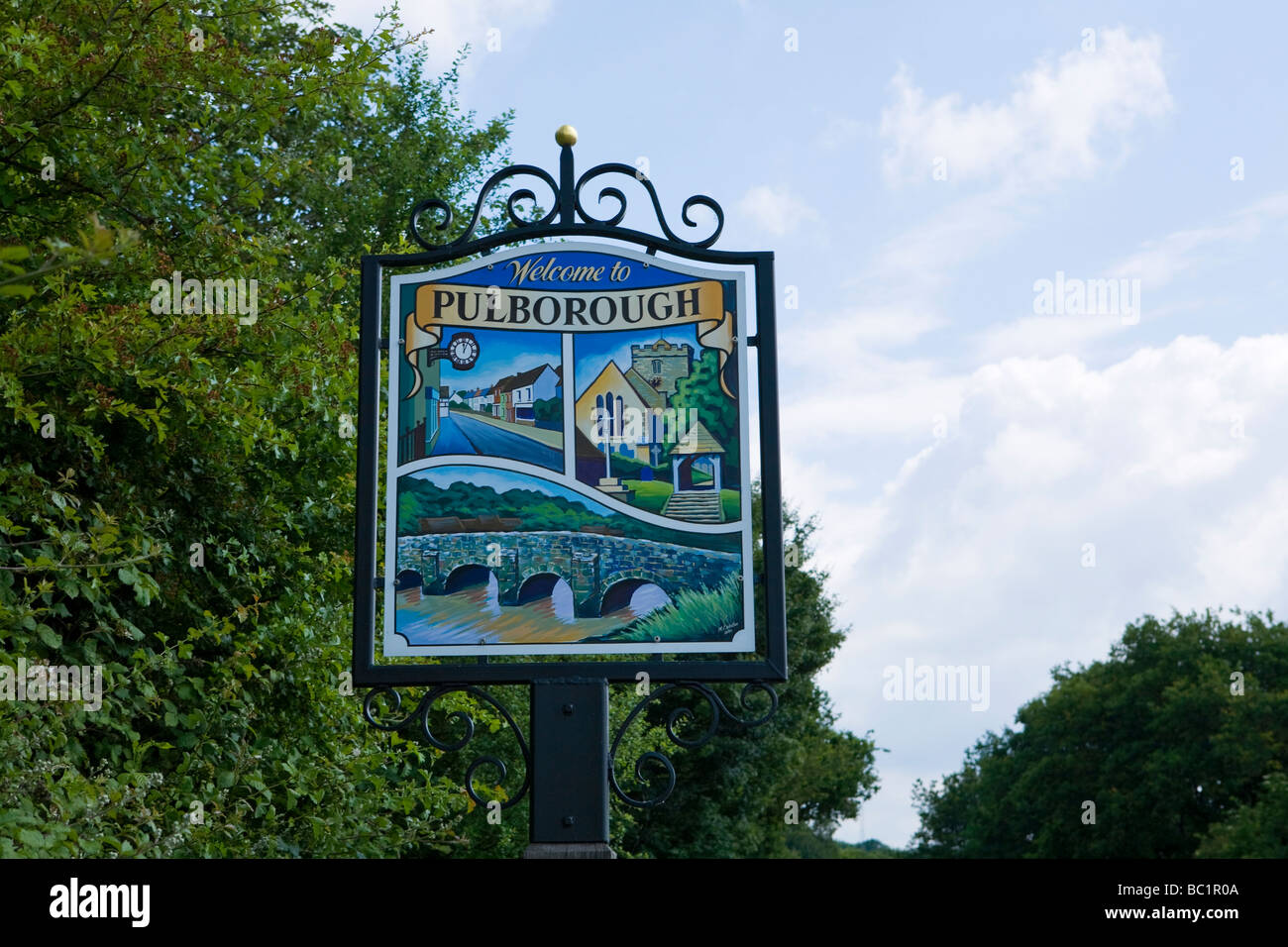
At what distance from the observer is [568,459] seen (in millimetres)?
5234

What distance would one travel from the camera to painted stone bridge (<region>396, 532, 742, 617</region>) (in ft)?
16.8

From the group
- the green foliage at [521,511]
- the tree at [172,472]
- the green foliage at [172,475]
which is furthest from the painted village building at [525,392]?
the tree at [172,472]

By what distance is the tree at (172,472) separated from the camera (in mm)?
6641

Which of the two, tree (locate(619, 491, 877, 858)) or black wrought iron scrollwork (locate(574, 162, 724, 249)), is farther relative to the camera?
tree (locate(619, 491, 877, 858))

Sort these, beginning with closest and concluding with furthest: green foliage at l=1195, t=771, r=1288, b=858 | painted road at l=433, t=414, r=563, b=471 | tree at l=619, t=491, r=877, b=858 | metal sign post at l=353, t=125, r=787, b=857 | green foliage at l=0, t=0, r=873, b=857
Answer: metal sign post at l=353, t=125, r=787, b=857
painted road at l=433, t=414, r=563, b=471
green foliage at l=0, t=0, r=873, b=857
tree at l=619, t=491, r=877, b=858
green foliage at l=1195, t=771, r=1288, b=858

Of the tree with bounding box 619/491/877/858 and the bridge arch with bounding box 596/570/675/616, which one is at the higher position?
the bridge arch with bounding box 596/570/675/616

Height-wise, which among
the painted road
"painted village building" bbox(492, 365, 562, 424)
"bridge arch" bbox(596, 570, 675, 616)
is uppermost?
"painted village building" bbox(492, 365, 562, 424)

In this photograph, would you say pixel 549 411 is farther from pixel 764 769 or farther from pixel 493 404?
pixel 764 769

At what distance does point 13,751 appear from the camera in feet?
18.9

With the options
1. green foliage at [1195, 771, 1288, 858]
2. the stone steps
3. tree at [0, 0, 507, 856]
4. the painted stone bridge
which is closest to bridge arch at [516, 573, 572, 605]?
the painted stone bridge

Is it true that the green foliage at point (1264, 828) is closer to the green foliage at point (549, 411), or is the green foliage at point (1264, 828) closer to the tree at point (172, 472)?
the tree at point (172, 472)

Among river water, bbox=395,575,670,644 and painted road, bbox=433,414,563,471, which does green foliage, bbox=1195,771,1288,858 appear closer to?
river water, bbox=395,575,670,644

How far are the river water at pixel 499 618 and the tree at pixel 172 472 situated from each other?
204cm
